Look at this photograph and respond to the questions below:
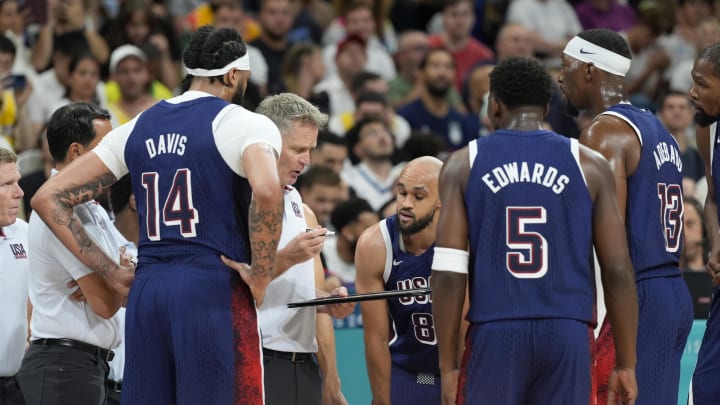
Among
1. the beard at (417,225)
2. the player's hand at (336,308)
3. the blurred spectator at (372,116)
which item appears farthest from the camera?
the blurred spectator at (372,116)

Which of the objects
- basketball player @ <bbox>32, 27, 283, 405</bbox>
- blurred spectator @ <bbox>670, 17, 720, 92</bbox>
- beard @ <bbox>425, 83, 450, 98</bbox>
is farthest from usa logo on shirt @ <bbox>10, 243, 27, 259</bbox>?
blurred spectator @ <bbox>670, 17, 720, 92</bbox>

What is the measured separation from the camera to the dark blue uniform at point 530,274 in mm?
5309

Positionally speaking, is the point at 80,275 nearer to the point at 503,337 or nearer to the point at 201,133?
the point at 201,133

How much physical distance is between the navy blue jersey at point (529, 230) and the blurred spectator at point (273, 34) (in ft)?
29.2

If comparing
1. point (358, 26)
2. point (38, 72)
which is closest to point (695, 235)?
point (358, 26)

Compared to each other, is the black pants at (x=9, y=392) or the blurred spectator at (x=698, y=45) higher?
the blurred spectator at (x=698, y=45)

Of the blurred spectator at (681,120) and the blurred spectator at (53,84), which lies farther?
the blurred spectator at (681,120)

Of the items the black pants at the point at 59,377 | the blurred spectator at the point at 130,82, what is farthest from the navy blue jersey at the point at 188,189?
the blurred spectator at the point at 130,82

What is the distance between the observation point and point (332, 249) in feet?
35.8

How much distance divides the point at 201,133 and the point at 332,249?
17.6ft

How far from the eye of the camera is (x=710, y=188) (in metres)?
7.25

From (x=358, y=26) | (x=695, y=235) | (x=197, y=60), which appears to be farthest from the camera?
(x=358, y=26)

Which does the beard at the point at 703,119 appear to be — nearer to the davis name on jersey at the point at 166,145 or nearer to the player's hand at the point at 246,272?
the player's hand at the point at 246,272

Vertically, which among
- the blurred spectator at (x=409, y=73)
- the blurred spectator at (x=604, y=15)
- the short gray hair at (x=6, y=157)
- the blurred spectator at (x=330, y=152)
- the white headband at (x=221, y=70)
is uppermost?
the blurred spectator at (x=604, y=15)
